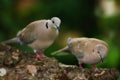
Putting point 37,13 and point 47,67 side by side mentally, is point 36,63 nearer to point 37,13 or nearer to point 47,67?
point 47,67

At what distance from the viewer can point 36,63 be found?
4.40m

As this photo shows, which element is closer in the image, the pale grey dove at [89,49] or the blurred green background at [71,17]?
the pale grey dove at [89,49]

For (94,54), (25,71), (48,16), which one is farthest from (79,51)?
(48,16)

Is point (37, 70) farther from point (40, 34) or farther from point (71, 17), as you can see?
point (71, 17)

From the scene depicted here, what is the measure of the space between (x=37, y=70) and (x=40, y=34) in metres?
0.25

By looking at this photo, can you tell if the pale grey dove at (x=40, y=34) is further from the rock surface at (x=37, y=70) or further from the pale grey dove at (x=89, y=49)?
the pale grey dove at (x=89, y=49)

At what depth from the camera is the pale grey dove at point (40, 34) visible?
4.15 metres

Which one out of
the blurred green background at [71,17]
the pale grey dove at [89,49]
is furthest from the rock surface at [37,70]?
the blurred green background at [71,17]

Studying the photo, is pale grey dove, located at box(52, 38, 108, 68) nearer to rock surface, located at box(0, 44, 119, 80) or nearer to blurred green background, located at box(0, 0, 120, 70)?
rock surface, located at box(0, 44, 119, 80)

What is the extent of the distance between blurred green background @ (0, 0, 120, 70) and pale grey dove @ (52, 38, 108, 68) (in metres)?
3.40

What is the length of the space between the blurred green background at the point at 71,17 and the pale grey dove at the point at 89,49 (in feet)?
11.2

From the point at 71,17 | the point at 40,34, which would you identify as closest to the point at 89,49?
the point at 40,34

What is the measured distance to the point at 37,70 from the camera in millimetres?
4309

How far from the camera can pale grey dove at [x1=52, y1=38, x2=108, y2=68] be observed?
4207mm
